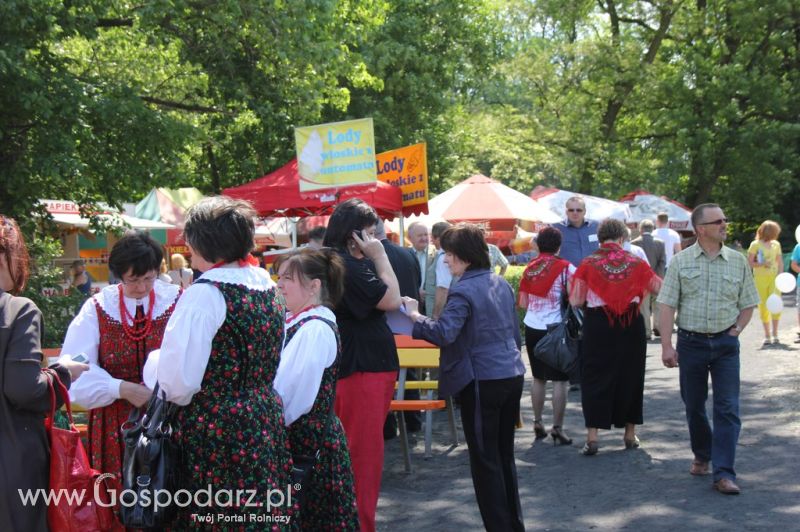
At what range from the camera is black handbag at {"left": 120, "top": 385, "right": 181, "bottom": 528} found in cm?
332

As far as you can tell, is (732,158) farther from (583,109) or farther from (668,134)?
(583,109)

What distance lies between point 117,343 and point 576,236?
673cm

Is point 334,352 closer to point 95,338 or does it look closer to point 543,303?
point 95,338

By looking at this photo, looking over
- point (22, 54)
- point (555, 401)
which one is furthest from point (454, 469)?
point (22, 54)

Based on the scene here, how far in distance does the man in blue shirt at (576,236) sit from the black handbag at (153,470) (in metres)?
7.17

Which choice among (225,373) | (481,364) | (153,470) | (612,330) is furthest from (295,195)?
(153,470)

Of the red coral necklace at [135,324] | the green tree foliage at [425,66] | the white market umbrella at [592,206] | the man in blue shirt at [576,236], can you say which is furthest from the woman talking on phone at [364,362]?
the green tree foliage at [425,66]

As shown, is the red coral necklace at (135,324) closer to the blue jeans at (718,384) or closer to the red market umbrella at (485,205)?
the blue jeans at (718,384)

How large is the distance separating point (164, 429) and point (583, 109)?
31651 millimetres

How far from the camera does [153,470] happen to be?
332 cm

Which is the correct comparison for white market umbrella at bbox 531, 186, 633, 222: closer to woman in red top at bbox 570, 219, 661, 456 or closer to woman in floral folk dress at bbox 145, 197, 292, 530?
→ woman in red top at bbox 570, 219, 661, 456

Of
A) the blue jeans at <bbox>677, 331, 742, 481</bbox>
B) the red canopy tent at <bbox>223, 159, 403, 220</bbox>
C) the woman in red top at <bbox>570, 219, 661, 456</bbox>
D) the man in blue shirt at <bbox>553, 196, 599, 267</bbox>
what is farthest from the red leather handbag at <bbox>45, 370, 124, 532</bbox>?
the red canopy tent at <bbox>223, 159, 403, 220</bbox>

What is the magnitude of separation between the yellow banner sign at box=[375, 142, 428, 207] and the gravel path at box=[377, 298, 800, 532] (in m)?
3.76

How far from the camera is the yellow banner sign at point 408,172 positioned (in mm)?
12547
